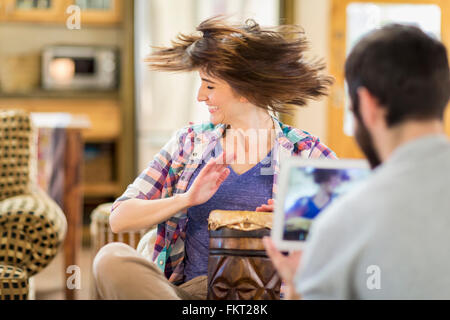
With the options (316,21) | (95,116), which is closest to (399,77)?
(316,21)

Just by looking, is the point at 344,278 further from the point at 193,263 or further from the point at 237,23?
the point at 237,23

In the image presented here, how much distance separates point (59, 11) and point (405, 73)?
4018 millimetres

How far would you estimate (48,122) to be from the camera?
3.28 metres

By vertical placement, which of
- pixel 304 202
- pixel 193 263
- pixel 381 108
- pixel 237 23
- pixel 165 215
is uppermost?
pixel 237 23

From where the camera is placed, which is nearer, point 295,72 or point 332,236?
point 332,236

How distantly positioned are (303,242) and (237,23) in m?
0.85

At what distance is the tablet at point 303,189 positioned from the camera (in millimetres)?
1041

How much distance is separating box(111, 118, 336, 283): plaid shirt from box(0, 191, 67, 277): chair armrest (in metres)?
0.71

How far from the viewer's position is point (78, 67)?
4.61 m

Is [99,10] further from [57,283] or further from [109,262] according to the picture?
[109,262]

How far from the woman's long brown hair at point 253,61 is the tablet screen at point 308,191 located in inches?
24.4

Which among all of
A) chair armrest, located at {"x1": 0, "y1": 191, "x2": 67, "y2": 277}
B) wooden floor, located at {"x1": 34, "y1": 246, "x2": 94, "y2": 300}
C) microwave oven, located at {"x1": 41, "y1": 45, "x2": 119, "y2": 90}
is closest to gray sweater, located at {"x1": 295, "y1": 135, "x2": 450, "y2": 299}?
chair armrest, located at {"x1": 0, "y1": 191, "x2": 67, "y2": 277}

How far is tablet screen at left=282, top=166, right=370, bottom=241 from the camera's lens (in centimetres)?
105

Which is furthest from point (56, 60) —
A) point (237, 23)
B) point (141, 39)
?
point (237, 23)
